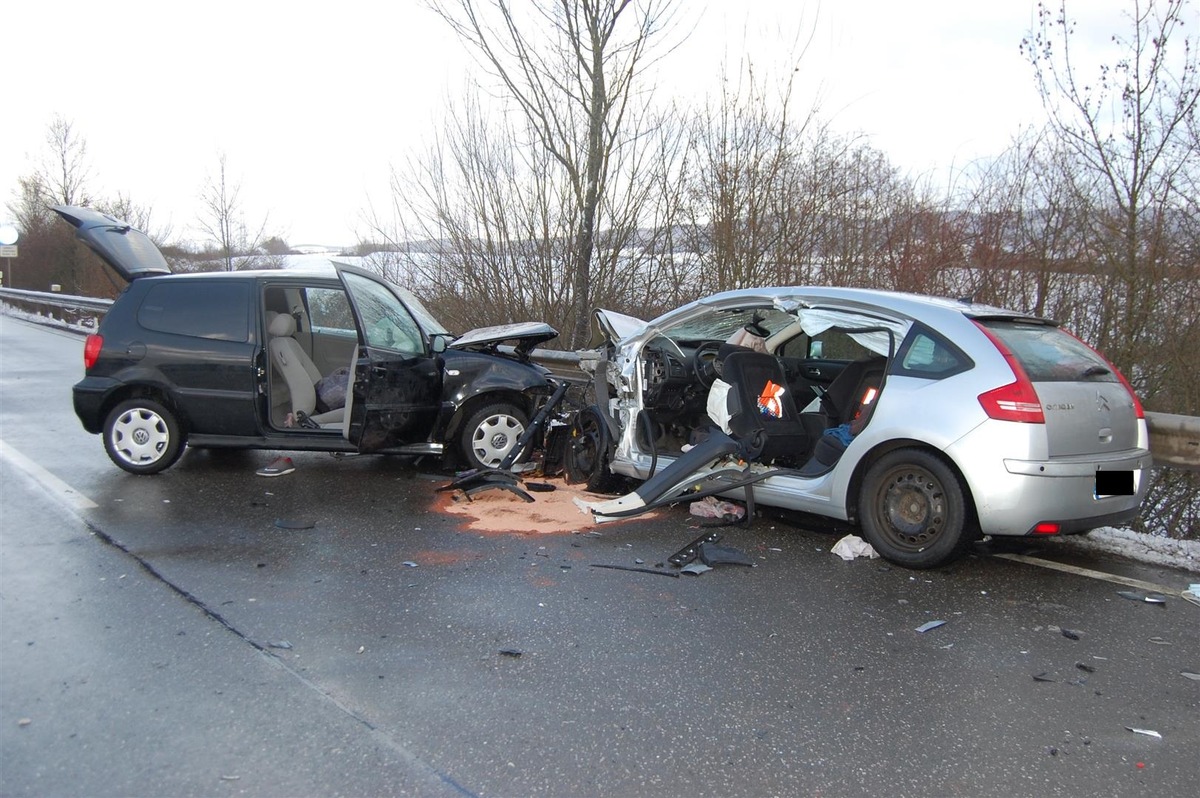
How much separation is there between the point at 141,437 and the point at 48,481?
73 centimetres

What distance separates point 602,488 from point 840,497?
2144 mm

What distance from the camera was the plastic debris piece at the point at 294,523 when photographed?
5.82 m

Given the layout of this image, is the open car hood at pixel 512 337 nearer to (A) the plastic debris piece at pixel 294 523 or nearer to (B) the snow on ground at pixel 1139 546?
(A) the plastic debris piece at pixel 294 523

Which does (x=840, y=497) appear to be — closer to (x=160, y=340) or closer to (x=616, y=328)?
(x=616, y=328)

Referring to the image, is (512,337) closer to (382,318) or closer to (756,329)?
(382,318)

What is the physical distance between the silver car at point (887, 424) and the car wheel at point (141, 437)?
3.39m

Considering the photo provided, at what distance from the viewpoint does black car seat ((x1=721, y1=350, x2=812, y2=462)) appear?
6.08m

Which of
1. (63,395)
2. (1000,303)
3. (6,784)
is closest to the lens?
(6,784)

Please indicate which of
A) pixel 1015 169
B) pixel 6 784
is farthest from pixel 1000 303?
pixel 6 784

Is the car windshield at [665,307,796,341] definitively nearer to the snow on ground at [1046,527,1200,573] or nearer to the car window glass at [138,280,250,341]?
the snow on ground at [1046,527,1200,573]

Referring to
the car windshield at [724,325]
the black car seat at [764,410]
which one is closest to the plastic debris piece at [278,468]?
the car windshield at [724,325]

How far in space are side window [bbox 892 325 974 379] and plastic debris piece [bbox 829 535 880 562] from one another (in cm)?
108

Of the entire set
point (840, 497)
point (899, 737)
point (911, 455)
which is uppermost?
point (911, 455)

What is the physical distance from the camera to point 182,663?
3705 mm
